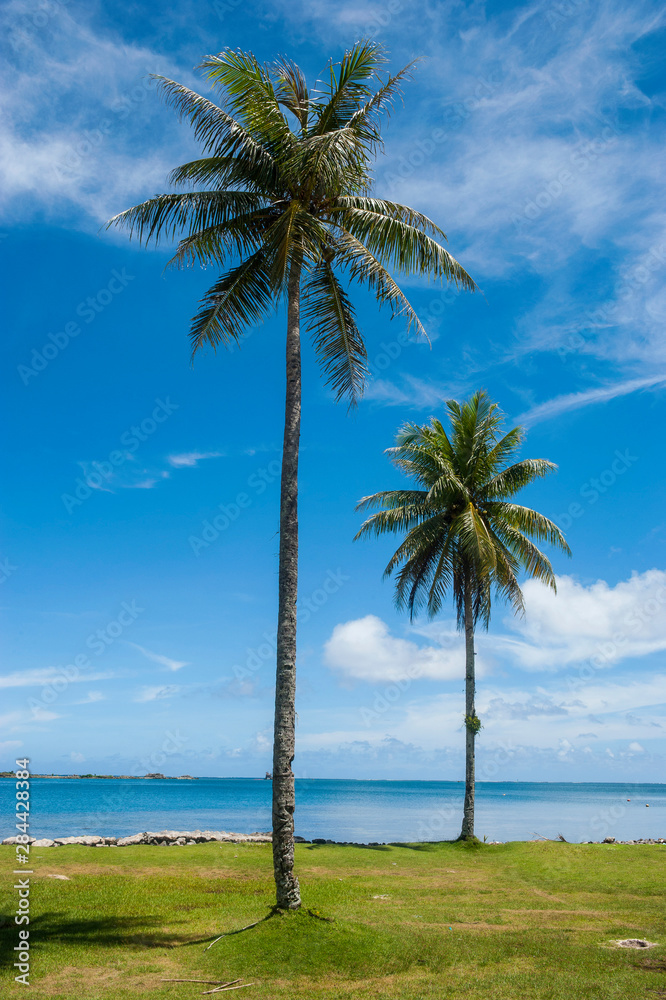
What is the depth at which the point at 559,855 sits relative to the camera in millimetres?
18859

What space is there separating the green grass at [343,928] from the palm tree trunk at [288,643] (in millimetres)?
749

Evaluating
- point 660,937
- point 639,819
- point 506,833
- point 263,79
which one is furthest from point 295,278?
Result: point 639,819

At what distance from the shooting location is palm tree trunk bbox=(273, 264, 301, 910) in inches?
418

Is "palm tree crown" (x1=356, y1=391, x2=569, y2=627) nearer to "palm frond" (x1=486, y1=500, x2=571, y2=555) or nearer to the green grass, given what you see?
"palm frond" (x1=486, y1=500, x2=571, y2=555)

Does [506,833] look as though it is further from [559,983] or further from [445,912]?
[559,983]

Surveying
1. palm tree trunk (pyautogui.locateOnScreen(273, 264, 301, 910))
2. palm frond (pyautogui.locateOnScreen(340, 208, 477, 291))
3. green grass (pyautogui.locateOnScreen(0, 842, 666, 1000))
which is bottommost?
green grass (pyautogui.locateOnScreen(0, 842, 666, 1000))

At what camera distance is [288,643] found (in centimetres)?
1137

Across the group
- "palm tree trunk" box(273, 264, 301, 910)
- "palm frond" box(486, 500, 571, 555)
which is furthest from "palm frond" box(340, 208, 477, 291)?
"palm frond" box(486, 500, 571, 555)

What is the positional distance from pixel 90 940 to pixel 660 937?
8.24 m

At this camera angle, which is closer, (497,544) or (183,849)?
(183,849)

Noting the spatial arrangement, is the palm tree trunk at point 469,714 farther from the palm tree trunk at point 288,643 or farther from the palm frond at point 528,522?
the palm tree trunk at point 288,643

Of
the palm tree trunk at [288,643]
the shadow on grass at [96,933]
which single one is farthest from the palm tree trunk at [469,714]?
the shadow on grass at [96,933]

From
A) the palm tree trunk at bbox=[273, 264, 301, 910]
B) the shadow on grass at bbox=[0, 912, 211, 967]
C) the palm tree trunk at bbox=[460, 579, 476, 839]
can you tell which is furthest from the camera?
the palm tree trunk at bbox=[460, 579, 476, 839]

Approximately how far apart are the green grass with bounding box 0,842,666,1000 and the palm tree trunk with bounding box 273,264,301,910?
0.75 metres
